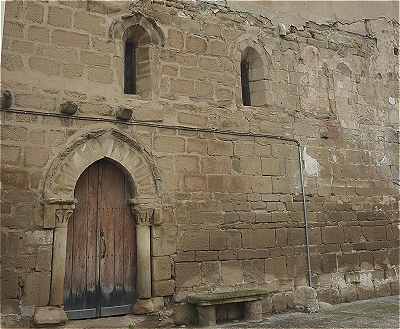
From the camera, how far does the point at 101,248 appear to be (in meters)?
5.21

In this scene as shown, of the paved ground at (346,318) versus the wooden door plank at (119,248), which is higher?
the wooden door plank at (119,248)

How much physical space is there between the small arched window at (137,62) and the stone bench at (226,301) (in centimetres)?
268

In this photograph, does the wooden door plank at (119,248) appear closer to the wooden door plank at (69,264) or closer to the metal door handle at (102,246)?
the metal door handle at (102,246)

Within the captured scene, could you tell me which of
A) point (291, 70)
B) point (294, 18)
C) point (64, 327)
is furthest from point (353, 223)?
point (64, 327)

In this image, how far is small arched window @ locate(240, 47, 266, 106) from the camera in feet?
21.9

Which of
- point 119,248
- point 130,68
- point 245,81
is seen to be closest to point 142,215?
point 119,248

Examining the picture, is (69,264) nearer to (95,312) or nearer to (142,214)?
(95,312)

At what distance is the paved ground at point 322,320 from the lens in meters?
5.00

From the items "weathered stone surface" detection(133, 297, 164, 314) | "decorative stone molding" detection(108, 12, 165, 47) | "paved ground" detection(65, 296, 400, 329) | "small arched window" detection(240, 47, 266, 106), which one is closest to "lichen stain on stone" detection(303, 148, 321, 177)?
"small arched window" detection(240, 47, 266, 106)

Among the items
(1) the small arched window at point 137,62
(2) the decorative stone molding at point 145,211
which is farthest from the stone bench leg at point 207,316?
(1) the small arched window at point 137,62

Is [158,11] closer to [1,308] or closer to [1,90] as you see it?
[1,90]

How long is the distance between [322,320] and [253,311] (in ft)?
2.90

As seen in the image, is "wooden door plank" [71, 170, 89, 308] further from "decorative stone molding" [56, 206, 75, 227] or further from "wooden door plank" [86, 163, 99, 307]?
"decorative stone molding" [56, 206, 75, 227]

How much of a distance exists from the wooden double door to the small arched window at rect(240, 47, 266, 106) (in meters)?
2.46
